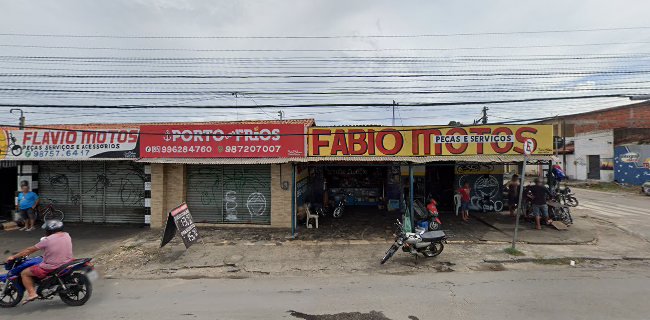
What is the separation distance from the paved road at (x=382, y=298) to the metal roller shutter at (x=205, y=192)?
17.2 feet

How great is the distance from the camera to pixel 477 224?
40.7 ft

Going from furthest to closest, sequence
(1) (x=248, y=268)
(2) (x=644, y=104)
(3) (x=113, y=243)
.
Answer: (2) (x=644, y=104)
(3) (x=113, y=243)
(1) (x=248, y=268)

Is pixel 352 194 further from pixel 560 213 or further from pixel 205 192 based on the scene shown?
pixel 560 213

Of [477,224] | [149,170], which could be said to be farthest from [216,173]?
[477,224]

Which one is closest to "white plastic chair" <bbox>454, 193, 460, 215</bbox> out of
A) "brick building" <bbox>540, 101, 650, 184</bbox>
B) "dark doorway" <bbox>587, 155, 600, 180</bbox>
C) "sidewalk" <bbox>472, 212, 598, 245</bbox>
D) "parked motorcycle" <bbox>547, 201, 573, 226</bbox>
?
"sidewalk" <bbox>472, 212, 598, 245</bbox>

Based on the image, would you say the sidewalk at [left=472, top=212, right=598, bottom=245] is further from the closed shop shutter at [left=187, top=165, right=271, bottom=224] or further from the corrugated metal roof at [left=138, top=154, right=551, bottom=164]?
the closed shop shutter at [left=187, top=165, right=271, bottom=224]

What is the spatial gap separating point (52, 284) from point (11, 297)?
785 mm

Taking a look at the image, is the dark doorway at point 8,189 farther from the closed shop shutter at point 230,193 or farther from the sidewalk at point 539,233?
the sidewalk at point 539,233

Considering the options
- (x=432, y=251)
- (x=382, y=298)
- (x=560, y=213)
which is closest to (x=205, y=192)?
(x=432, y=251)

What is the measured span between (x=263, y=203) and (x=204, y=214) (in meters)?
2.36

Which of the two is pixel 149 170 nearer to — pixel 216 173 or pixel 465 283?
pixel 216 173

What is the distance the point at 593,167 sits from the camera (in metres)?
32.0

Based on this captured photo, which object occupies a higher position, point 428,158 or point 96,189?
point 428,158

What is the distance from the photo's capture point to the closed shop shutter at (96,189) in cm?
1303
